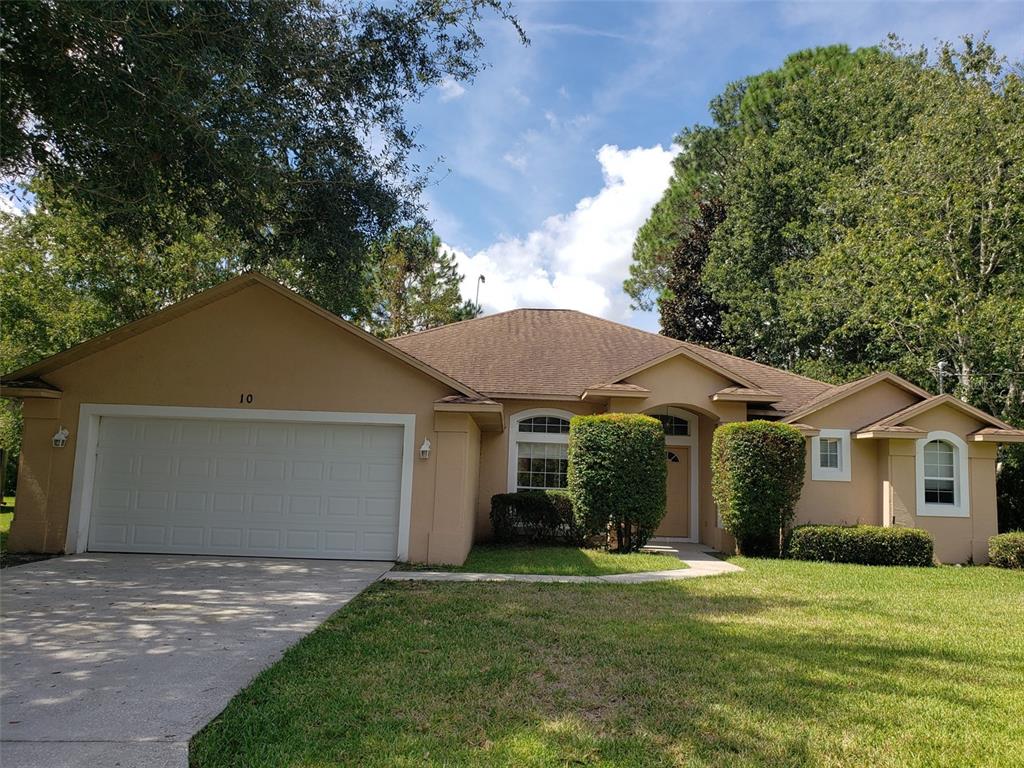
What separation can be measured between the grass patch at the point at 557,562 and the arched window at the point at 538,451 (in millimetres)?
1961

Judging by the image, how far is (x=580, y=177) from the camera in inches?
627

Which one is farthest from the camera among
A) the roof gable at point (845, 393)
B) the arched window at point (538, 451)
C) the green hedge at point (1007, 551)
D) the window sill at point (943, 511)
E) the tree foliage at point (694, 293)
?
the tree foliage at point (694, 293)

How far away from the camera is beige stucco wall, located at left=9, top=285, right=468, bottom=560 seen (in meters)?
10.6

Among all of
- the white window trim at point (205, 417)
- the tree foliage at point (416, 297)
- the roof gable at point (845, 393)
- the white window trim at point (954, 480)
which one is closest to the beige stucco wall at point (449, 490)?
the white window trim at point (205, 417)

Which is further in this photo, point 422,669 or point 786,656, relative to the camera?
point 786,656

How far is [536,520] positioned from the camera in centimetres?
1368

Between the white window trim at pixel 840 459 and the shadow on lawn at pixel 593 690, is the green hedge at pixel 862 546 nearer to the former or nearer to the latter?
the white window trim at pixel 840 459

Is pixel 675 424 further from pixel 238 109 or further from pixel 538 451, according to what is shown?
pixel 238 109

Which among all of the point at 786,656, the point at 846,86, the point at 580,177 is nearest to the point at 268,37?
the point at 786,656

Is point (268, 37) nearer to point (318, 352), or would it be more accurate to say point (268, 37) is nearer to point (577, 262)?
point (318, 352)

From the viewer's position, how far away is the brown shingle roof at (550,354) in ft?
49.3

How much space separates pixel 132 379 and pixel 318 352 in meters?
3.05

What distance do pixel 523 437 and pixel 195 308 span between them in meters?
7.26

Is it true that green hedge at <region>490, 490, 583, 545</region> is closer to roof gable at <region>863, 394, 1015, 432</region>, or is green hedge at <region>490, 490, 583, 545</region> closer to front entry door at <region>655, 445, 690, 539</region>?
front entry door at <region>655, 445, 690, 539</region>
